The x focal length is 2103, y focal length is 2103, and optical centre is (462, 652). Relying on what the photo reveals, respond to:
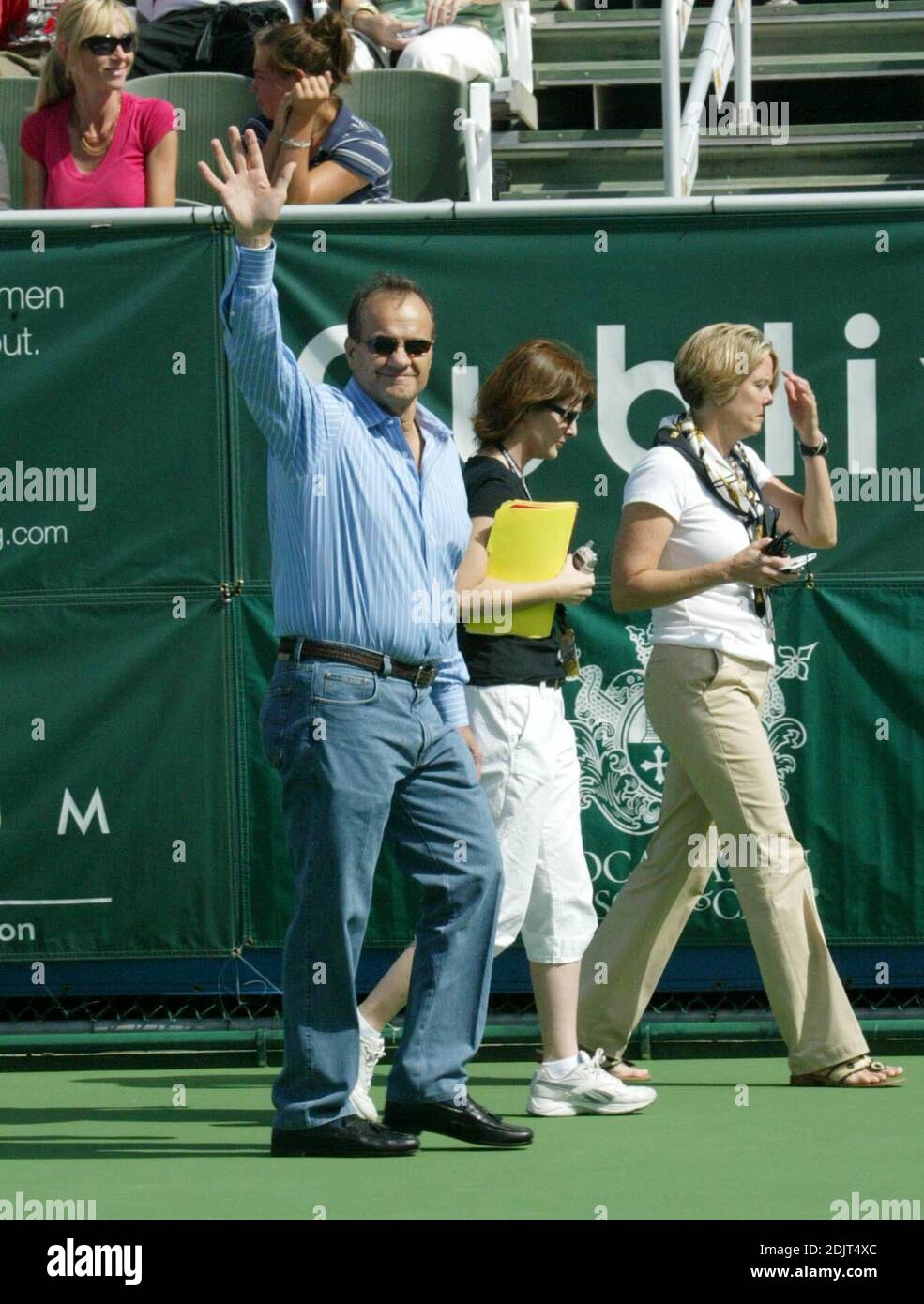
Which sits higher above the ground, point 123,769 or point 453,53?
point 453,53

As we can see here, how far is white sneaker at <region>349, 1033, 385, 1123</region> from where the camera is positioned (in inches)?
214

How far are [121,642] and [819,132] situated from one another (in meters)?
5.01

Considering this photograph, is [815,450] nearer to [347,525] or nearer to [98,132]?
[347,525]

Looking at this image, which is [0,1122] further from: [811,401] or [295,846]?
[811,401]

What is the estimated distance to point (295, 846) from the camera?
16.1 feet

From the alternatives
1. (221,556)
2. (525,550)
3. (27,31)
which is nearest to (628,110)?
(27,31)

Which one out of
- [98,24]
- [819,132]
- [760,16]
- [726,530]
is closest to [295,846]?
[726,530]

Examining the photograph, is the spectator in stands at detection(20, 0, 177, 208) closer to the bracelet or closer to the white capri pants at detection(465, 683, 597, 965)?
the bracelet

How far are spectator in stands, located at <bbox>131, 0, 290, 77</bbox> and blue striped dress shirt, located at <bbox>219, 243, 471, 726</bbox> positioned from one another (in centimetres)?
422

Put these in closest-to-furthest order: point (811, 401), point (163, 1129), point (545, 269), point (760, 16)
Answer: point (163, 1129) < point (811, 401) < point (545, 269) < point (760, 16)

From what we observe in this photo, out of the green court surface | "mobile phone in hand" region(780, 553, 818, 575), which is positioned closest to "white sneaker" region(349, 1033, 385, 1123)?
the green court surface

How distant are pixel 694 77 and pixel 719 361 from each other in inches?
108

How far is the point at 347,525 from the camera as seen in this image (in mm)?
4910

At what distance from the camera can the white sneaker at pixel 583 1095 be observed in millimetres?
5594
